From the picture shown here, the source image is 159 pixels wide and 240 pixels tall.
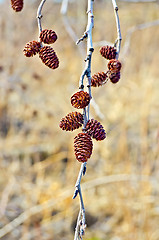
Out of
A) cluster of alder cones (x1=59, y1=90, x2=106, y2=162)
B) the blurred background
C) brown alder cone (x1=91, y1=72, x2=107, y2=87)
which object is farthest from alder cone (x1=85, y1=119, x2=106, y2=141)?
the blurred background

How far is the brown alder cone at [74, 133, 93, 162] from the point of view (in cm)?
60

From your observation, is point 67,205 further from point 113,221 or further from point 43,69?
point 43,69

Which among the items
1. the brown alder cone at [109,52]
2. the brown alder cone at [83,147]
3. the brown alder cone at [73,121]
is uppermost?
the brown alder cone at [109,52]

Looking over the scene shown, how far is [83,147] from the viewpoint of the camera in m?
0.60

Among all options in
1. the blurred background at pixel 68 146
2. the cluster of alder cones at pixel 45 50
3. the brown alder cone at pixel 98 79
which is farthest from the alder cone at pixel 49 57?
the blurred background at pixel 68 146

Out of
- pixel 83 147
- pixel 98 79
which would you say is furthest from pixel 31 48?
pixel 83 147

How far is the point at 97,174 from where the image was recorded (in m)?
2.91

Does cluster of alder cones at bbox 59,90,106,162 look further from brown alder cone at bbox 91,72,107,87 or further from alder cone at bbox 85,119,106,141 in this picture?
brown alder cone at bbox 91,72,107,87

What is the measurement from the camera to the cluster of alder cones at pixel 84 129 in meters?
0.59

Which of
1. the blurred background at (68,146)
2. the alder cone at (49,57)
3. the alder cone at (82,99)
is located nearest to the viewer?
the alder cone at (82,99)

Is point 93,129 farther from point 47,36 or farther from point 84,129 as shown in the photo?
point 47,36

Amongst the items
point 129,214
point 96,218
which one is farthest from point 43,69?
point 129,214

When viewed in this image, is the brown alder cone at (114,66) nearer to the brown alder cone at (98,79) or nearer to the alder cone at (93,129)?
the brown alder cone at (98,79)

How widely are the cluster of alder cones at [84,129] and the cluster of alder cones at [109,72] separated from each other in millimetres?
145
